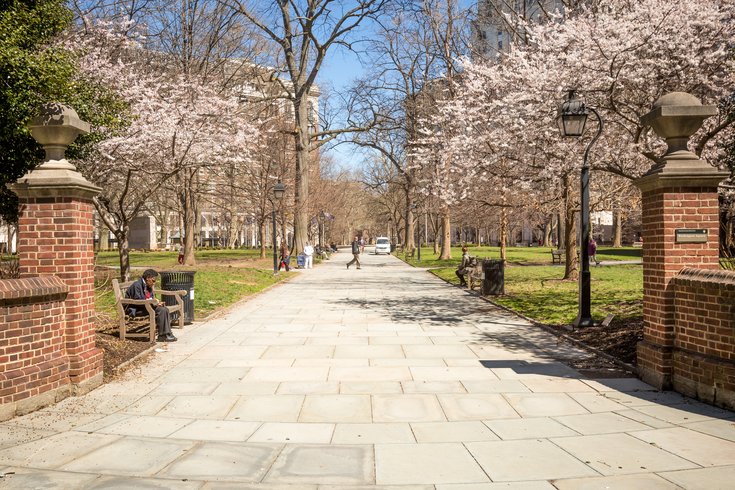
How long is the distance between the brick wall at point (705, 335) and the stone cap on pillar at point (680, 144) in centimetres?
106

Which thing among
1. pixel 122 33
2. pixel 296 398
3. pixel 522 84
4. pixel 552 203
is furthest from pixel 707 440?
pixel 122 33

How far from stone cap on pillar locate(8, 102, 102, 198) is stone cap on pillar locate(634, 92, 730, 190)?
672 centimetres

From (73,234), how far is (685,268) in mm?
7066

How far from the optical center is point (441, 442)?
489 cm

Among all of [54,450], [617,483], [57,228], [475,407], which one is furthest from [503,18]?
[54,450]

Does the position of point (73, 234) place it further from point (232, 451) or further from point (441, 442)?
Answer: point (441, 442)

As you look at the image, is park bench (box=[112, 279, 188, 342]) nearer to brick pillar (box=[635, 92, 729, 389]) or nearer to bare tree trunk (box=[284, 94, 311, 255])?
brick pillar (box=[635, 92, 729, 389])

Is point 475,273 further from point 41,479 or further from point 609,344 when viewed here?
point 41,479

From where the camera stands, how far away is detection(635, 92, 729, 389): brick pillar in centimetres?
654

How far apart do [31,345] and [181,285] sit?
5.54 metres

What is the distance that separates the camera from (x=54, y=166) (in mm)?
6488

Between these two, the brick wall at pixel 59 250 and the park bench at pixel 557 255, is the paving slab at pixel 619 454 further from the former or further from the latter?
the park bench at pixel 557 255

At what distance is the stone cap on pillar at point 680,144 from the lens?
648 cm

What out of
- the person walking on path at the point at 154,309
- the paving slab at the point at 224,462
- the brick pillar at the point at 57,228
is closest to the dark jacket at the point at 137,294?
the person walking on path at the point at 154,309
